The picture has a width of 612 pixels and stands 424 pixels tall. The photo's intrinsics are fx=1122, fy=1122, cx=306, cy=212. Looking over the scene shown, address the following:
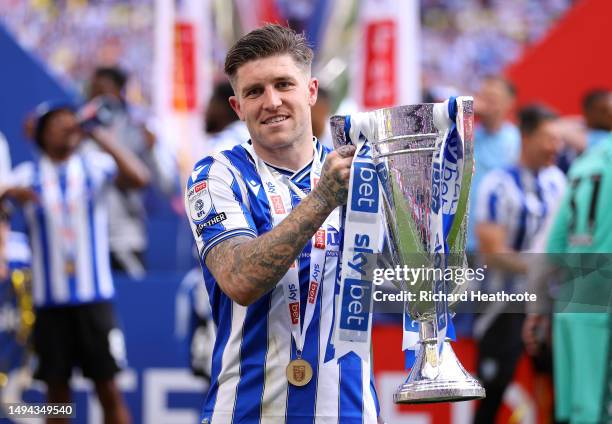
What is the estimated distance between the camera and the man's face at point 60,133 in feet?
21.7

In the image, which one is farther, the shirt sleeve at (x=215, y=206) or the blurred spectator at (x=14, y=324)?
Answer: the blurred spectator at (x=14, y=324)

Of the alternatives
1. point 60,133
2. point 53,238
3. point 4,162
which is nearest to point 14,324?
point 53,238

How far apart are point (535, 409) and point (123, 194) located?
3.50 metres

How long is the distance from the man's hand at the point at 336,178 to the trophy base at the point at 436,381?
0.40m

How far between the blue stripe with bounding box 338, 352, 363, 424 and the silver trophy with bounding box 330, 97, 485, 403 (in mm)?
281

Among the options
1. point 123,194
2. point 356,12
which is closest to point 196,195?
point 123,194

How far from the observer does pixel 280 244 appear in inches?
104

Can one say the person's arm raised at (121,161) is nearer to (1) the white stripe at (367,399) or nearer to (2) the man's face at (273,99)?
(2) the man's face at (273,99)

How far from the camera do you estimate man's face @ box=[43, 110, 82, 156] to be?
21.7 feet

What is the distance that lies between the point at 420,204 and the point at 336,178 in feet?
0.69

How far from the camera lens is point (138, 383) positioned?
22.7 feet

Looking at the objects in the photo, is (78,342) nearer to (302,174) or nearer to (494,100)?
(494,100)

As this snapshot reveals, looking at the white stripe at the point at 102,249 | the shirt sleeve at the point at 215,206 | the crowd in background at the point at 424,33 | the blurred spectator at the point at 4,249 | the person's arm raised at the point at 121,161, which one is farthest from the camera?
the crowd in background at the point at 424,33

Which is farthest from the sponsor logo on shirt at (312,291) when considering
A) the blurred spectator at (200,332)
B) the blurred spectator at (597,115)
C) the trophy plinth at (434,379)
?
the blurred spectator at (597,115)
